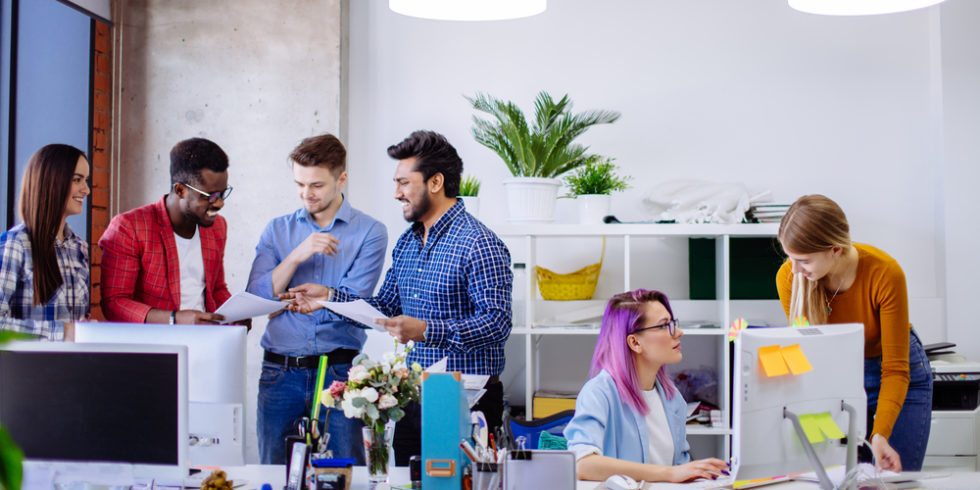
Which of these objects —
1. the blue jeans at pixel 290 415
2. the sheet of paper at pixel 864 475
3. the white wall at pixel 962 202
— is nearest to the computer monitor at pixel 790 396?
the sheet of paper at pixel 864 475

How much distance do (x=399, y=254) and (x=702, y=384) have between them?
1.88 m

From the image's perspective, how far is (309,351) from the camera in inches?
113

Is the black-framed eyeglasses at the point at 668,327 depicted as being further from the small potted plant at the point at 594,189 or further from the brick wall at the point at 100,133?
the brick wall at the point at 100,133

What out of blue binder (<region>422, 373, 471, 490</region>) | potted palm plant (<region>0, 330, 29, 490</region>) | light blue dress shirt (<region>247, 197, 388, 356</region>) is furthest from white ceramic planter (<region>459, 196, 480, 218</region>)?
potted palm plant (<region>0, 330, 29, 490</region>)

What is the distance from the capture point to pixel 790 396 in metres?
1.89

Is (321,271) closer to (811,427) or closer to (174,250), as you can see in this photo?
(174,250)

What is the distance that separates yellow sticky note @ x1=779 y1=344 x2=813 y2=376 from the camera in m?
1.85

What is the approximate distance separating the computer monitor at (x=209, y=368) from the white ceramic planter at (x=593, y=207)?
2.18 meters

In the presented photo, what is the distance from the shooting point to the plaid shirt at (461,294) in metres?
2.61

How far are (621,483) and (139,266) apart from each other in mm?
1934

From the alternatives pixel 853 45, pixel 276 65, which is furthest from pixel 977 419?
pixel 276 65

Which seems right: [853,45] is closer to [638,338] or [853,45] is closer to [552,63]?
[552,63]

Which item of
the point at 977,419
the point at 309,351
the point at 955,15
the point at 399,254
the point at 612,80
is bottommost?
the point at 977,419

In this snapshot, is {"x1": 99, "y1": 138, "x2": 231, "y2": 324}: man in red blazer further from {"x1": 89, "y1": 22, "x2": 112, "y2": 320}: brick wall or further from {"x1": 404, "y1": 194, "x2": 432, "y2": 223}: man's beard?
{"x1": 89, "y1": 22, "x2": 112, "y2": 320}: brick wall
